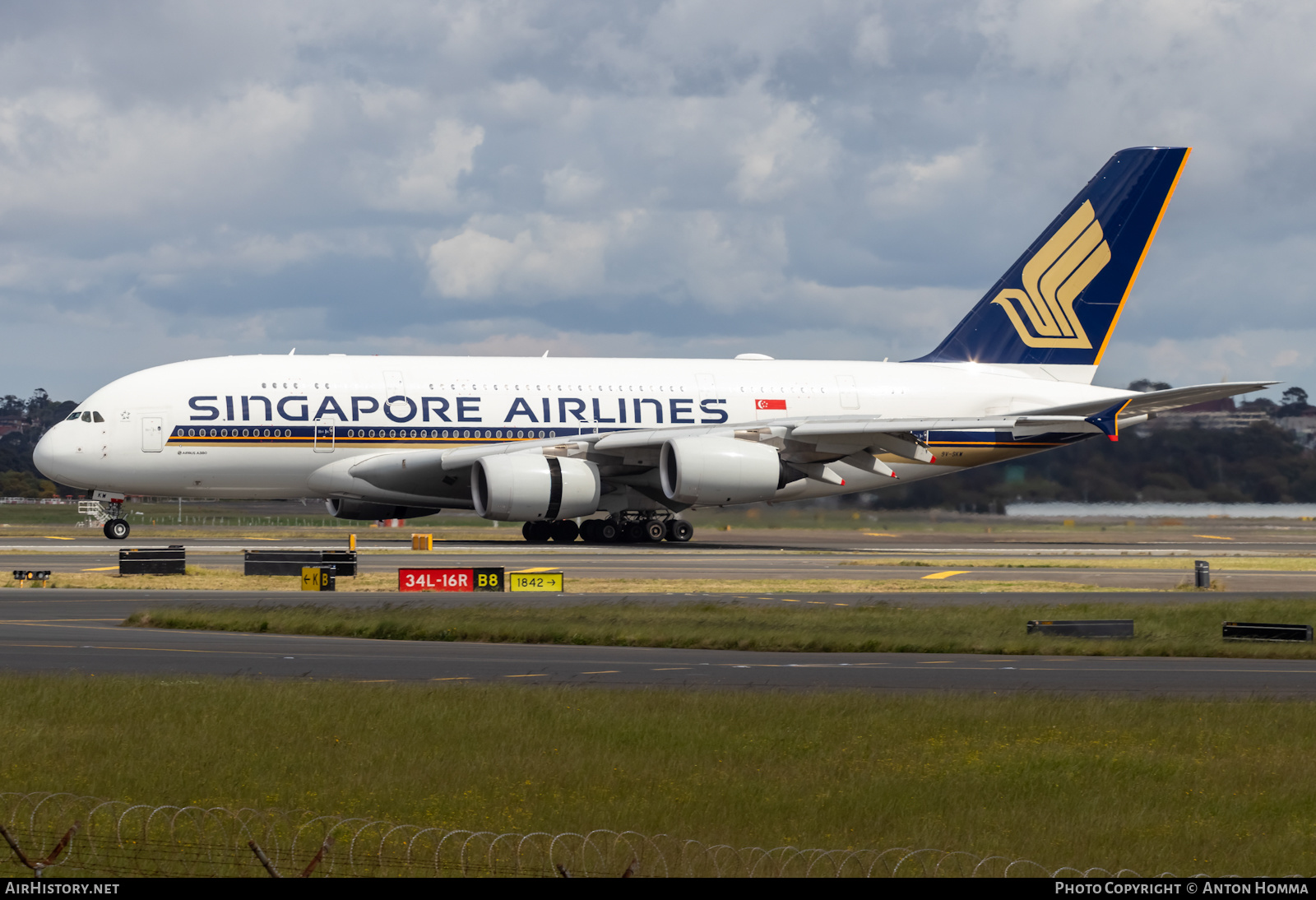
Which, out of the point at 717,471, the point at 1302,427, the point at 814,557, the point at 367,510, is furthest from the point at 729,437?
the point at 1302,427

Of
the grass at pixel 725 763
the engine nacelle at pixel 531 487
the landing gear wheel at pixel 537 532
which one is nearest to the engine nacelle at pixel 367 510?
the landing gear wheel at pixel 537 532

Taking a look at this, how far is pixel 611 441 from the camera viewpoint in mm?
43406

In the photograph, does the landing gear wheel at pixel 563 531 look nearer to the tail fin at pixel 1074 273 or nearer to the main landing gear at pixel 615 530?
the main landing gear at pixel 615 530

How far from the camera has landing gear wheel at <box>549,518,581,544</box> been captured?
47.7 m

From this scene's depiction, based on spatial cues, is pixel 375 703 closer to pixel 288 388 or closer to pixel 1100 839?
pixel 1100 839

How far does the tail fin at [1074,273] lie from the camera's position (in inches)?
2042

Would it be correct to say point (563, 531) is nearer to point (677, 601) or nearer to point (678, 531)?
point (678, 531)

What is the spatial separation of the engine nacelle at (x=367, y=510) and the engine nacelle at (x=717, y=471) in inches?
342

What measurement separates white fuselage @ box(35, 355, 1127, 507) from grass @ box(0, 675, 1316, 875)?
28.0m

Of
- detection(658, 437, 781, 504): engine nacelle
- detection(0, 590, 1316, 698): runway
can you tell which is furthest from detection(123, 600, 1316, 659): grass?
detection(658, 437, 781, 504): engine nacelle

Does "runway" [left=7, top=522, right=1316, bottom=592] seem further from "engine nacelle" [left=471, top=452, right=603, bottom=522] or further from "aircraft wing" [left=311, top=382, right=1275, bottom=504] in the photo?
"aircraft wing" [left=311, top=382, right=1275, bottom=504]

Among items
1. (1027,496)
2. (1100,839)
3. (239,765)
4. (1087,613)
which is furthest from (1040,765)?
(1027,496)

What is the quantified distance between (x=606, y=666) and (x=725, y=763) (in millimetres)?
7565

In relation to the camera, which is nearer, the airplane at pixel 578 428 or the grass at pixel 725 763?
the grass at pixel 725 763
